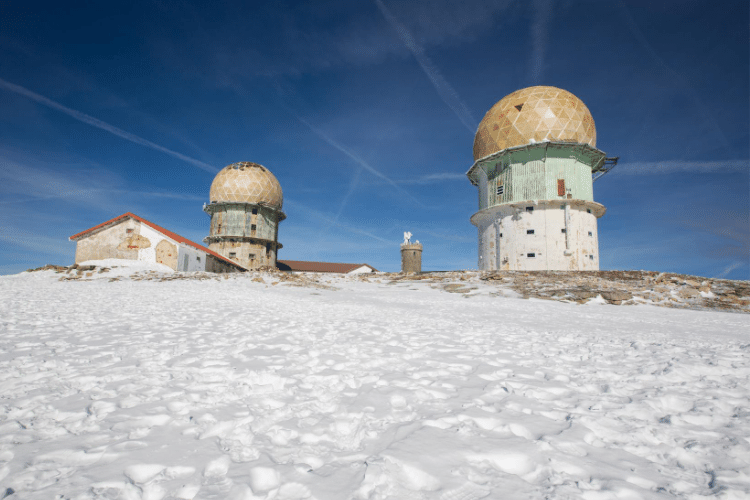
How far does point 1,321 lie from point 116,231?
21.0 meters

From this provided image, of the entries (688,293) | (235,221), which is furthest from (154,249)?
(688,293)

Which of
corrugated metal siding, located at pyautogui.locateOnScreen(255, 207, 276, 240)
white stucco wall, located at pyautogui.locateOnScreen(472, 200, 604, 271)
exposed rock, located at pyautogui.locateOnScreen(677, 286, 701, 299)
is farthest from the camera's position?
corrugated metal siding, located at pyautogui.locateOnScreen(255, 207, 276, 240)

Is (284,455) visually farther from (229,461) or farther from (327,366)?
(327,366)

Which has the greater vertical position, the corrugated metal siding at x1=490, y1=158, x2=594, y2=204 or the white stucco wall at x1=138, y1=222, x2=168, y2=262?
the corrugated metal siding at x1=490, y1=158, x2=594, y2=204

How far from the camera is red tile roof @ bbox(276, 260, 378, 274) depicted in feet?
138

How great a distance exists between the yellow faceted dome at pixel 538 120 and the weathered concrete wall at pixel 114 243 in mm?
26236

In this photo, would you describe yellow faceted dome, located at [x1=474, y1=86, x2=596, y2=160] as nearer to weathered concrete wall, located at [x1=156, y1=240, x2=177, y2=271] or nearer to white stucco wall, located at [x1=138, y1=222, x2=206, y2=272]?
white stucco wall, located at [x1=138, y1=222, x2=206, y2=272]

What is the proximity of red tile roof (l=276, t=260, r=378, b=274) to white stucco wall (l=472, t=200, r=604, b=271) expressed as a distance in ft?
75.0

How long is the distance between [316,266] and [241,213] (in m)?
13.4

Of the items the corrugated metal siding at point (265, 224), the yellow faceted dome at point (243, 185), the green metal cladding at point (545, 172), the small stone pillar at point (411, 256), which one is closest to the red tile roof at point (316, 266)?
the corrugated metal siding at point (265, 224)

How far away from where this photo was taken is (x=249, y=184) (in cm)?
3353

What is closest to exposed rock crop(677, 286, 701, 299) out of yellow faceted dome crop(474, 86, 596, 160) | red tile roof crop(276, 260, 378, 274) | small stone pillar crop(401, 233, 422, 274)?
yellow faceted dome crop(474, 86, 596, 160)

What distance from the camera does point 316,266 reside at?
44250 millimetres

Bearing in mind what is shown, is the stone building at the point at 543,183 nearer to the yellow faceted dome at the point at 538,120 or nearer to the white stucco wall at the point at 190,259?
the yellow faceted dome at the point at 538,120
